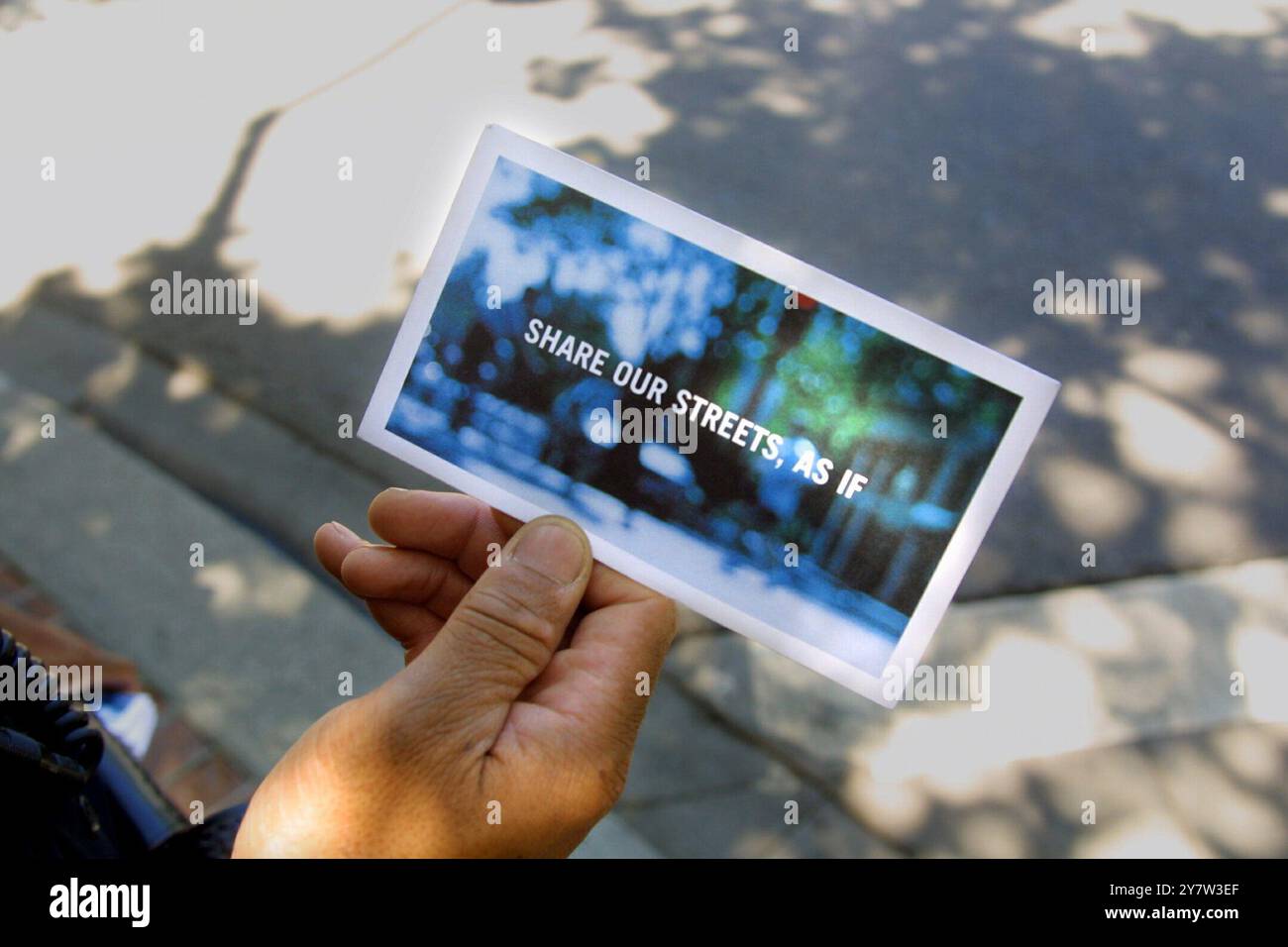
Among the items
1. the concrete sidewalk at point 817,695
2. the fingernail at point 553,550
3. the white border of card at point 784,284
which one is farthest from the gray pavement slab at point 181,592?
the fingernail at point 553,550

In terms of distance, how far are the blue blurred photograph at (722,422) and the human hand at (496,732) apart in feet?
0.53

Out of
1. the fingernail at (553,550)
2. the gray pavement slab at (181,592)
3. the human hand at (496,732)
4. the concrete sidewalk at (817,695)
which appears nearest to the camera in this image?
the human hand at (496,732)

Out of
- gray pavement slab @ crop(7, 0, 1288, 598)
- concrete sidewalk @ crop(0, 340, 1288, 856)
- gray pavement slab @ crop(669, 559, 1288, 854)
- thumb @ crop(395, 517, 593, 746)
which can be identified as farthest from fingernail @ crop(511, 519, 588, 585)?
gray pavement slab @ crop(7, 0, 1288, 598)

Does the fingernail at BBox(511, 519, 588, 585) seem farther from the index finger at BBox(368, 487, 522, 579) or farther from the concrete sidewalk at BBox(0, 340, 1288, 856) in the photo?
the concrete sidewalk at BBox(0, 340, 1288, 856)

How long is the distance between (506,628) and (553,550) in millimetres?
178

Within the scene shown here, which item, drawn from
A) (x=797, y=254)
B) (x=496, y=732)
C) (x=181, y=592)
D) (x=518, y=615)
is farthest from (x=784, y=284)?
(x=181, y=592)

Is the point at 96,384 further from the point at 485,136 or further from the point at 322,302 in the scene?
the point at 485,136

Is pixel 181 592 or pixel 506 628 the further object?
pixel 181 592

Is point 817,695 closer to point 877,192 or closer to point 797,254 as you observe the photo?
point 797,254

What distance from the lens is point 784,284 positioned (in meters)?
1.72

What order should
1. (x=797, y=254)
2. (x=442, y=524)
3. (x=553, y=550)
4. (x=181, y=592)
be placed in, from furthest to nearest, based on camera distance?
(x=797, y=254) < (x=181, y=592) < (x=442, y=524) < (x=553, y=550)

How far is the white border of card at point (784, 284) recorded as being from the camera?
1.68m

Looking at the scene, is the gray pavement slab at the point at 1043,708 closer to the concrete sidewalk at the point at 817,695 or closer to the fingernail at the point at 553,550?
the concrete sidewalk at the point at 817,695

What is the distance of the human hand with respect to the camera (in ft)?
4.22
